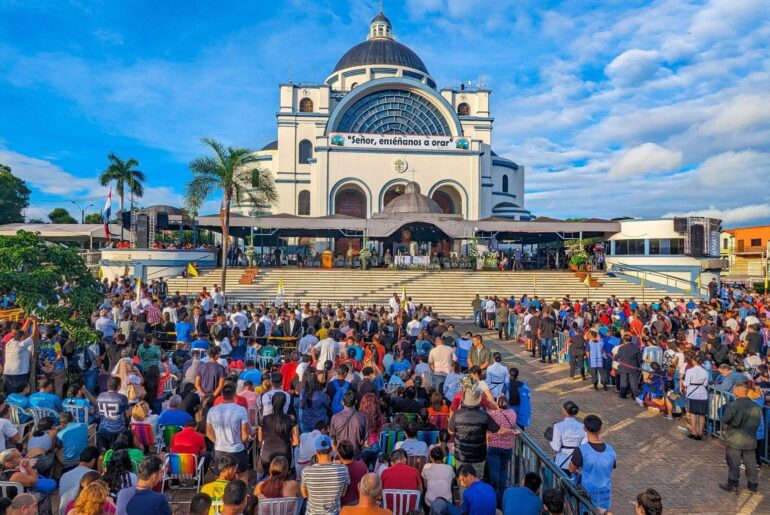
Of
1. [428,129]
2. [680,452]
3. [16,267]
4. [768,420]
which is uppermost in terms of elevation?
[428,129]

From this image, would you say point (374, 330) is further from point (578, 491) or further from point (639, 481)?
point (578, 491)

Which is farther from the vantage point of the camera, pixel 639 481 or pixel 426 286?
pixel 426 286

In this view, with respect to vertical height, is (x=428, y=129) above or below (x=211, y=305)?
above

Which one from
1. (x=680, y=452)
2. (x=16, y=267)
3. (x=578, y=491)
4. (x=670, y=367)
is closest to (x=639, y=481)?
(x=680, y=452)

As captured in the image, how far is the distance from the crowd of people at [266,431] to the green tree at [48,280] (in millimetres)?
1054

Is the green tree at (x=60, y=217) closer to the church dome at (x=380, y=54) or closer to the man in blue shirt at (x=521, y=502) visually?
the church dome at (x=380, y=54)

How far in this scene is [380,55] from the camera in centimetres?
4884

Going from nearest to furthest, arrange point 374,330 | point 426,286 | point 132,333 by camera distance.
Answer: point 132,333 < point 374,330 < point 426,286

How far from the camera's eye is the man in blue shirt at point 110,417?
5.96 m

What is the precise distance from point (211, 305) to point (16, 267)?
9.91 m

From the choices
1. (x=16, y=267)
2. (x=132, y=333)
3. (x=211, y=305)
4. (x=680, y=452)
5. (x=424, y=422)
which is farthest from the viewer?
(x=211, y=305)

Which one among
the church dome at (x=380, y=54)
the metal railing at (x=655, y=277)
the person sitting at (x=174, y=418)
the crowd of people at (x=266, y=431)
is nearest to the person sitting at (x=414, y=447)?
the crowd of people at (x=266, y=431)

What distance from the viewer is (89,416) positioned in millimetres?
6781

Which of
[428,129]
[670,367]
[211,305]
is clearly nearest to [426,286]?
[211,305]
